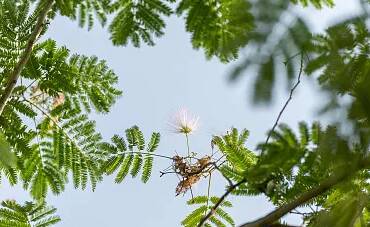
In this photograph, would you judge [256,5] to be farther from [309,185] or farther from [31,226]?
[31,226]

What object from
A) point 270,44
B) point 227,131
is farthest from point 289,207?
point 227,131

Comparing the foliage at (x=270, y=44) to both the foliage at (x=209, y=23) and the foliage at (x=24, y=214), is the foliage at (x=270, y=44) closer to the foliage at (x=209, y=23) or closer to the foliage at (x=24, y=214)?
the foliage at (x=209, y=23)

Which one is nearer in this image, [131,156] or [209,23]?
[209,23]

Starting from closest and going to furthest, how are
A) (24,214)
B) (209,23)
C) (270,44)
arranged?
(270,44)
(209,23)
(24,214)

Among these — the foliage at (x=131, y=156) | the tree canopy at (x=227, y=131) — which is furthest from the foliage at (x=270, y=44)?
the foliage at (x=131, y=156)

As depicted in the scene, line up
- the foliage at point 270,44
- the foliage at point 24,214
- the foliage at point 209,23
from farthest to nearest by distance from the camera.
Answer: the foliage at point 24,214 → the foliage at point 209,23 → the foliage at point 270,44

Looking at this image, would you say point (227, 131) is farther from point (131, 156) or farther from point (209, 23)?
point (209, 23)

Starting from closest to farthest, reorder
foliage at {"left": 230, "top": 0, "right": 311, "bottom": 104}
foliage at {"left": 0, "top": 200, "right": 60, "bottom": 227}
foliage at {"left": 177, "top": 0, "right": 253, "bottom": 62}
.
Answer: foliage at {"left": 230, "top": 0, "right": 311, "bottom": 104}, foliage at {"left": 177, "top": 0, "right": 253, "bottom": 62}, foliage at {"left": 0, "top": 200, "right": 60, "bottom": 227}

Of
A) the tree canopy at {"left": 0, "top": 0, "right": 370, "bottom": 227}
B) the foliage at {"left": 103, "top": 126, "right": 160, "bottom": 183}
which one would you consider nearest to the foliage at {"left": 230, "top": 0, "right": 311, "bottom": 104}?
the tree canopy at {"left": 0, "top": 0, "right": 370, "bottom": 227}

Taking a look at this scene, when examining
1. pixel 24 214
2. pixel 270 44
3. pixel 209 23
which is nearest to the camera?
pixel 270 44

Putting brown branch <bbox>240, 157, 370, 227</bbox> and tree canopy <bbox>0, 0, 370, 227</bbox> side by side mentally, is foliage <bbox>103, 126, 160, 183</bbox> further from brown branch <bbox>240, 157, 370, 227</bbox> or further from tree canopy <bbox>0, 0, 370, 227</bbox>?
brown branch <bbox>240, 157, 370, 227</bbox>

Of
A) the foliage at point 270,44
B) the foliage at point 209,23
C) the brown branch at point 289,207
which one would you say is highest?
the foliage at point 209,23

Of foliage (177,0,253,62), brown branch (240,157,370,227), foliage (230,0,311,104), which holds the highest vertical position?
foliage (177,0,253,62)

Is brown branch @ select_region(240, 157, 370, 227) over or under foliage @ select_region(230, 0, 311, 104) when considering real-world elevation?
under
